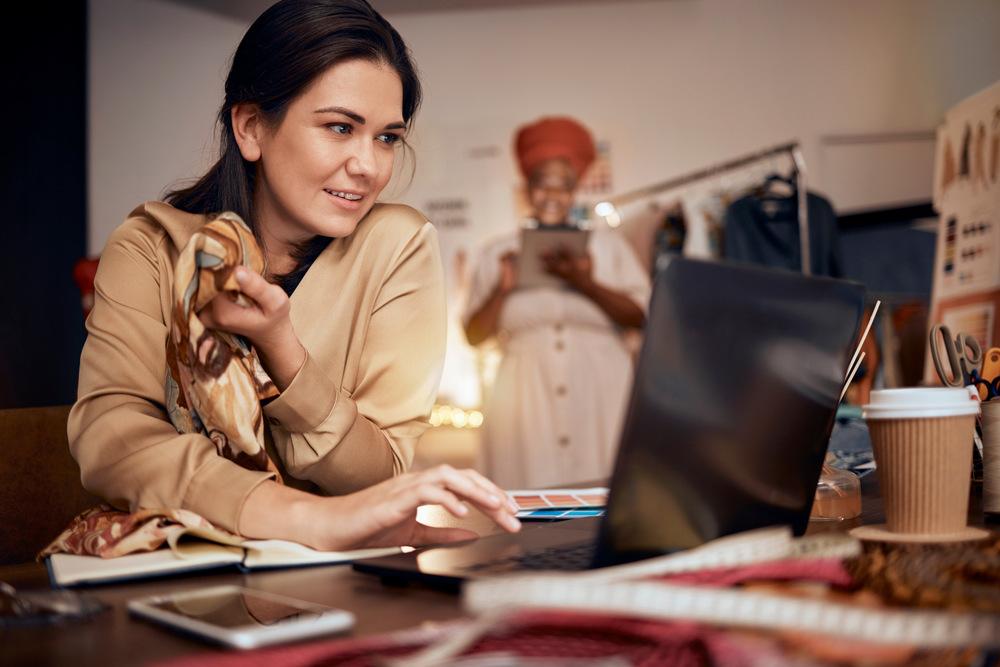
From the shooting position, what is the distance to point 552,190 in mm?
4102

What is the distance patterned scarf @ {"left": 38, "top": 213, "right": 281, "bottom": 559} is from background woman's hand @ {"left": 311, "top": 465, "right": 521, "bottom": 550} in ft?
0.40

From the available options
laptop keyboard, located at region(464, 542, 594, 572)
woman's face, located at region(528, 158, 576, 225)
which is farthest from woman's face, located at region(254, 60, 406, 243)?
woman's face, located at region(528, 158, 576, 225)

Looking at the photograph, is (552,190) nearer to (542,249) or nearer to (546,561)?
(542,249)

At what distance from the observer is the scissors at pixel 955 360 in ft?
3.10

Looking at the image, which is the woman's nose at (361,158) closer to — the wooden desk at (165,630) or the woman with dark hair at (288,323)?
the woman with dark hair at (288,323)

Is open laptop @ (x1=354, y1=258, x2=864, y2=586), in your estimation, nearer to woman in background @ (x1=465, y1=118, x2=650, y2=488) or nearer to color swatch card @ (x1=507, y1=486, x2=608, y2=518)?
color swatch card @ (x1=507, y1=486, x2=608, y2=518)

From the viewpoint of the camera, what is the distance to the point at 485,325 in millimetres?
3928

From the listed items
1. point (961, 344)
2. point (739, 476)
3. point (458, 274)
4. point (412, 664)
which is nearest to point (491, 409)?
point (458, 274)

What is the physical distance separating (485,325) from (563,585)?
350 centimetres

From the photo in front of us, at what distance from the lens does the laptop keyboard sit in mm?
659

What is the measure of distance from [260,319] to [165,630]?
0.39 m

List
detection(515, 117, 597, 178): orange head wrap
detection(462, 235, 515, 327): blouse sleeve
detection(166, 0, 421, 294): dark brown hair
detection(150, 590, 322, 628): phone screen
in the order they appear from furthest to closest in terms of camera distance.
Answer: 1. detection(515, 117, 597, 178): orange head wrap
2. detection(462, 235, 515, 327): blouse sleeve
3. detection(166, 0, 421, 294): dark brown hair
4. detection(150, 590, 322, 628): phone screen

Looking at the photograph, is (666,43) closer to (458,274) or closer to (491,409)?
(458,274)

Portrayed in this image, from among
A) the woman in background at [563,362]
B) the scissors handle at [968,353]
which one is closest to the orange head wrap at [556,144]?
the woman in background at [563,362]
